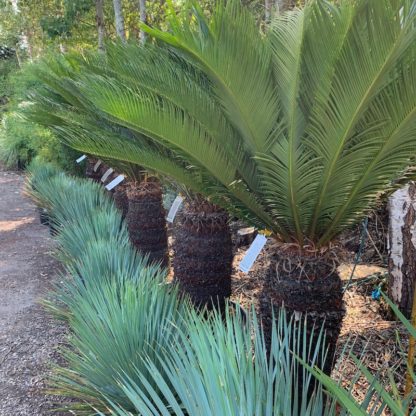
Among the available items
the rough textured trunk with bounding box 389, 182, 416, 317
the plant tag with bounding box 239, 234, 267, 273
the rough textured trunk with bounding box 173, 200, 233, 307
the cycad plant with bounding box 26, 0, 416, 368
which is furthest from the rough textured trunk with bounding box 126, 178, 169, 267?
the rough textured trunk with bounding box 389, 182, 416, 317

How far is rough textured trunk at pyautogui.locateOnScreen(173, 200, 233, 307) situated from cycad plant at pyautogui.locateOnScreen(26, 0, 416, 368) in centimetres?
71

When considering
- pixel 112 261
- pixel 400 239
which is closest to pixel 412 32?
pixel 400 239

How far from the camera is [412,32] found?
180 centimetres

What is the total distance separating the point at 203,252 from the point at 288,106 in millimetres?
1529

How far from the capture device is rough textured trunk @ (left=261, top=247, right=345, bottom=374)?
2453 mm

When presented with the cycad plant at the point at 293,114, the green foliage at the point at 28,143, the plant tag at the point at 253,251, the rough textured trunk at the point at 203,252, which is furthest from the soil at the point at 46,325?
the green foliage at the point at 28,143

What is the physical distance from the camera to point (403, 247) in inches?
138

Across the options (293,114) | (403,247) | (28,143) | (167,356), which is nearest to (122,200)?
(403,247)

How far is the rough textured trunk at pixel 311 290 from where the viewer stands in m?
Result: 2.45

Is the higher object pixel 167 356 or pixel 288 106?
pixel 288 106

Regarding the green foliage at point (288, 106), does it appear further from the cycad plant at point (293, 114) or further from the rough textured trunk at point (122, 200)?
the rough textured trunk at point (122, 200)

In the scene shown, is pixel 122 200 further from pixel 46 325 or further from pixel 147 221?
pixel 46 325

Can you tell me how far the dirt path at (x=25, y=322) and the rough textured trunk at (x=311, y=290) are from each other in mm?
1862

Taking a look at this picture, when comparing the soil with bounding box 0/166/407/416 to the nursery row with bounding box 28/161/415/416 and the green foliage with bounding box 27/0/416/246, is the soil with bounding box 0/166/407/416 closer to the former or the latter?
the nursery row with bounding box 28/161/415/416
